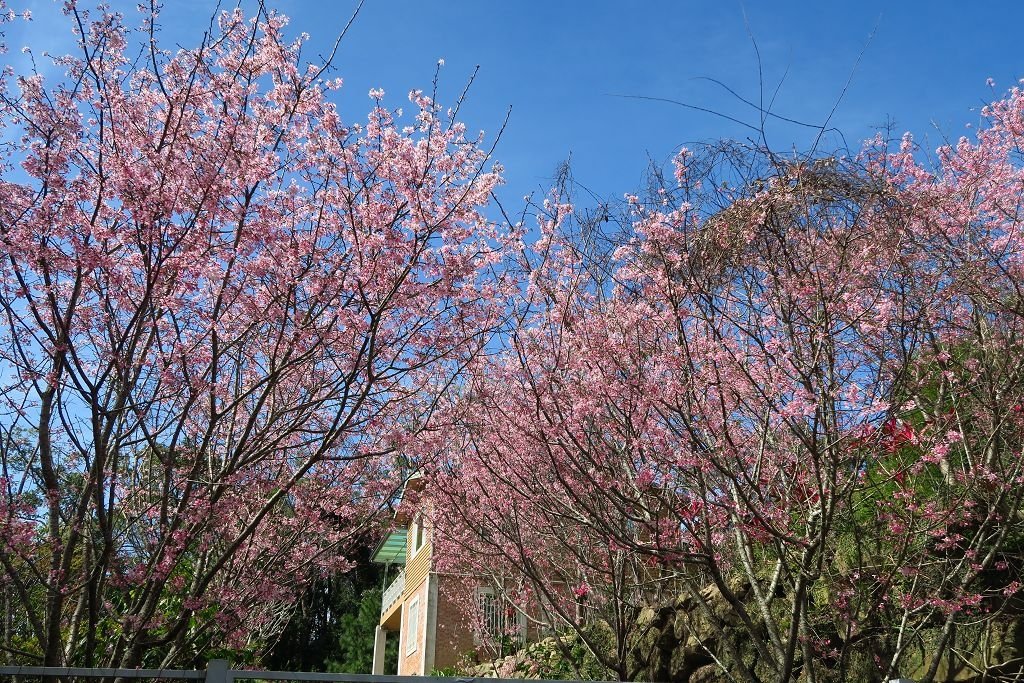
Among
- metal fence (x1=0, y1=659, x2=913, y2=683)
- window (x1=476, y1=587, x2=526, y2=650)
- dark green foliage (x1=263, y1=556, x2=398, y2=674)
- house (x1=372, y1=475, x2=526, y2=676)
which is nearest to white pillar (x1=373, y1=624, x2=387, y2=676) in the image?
house (x1=372, y1=475, x2=526, y2=676)

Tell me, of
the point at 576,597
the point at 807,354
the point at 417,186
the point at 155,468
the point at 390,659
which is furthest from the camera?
the point at 390,659

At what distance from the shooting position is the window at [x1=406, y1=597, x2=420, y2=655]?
1996 cm

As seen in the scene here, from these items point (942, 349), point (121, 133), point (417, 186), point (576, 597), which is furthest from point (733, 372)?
point (121, 133)

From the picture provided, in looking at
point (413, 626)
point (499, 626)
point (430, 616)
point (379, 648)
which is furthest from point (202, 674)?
point (379, 648)

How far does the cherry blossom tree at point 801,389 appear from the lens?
6207 millimetres

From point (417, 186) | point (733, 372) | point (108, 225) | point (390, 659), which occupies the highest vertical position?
point (417, 186)

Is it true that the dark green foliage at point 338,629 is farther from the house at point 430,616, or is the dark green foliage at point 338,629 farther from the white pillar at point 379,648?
the house at point 430,616

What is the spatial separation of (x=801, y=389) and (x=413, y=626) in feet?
54.0

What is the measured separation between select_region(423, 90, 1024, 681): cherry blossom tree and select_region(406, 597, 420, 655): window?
504 inches

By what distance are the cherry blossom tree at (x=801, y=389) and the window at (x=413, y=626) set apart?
504 inches

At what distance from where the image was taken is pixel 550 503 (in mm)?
→ 7848

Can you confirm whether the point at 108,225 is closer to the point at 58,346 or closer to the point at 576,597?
the point at 58,346

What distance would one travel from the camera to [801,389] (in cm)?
634

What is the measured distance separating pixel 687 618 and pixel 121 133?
25.5 ft
